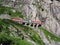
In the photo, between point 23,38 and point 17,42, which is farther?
point 23,38

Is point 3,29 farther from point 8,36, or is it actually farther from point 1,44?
point 1,44

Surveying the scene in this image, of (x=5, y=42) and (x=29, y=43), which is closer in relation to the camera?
(x=5, y=42)

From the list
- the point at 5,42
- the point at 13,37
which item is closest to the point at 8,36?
the point at 13,37

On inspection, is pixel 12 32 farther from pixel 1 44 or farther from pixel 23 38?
pixel 1 44

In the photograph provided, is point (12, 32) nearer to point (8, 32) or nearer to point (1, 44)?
point (8, 32)

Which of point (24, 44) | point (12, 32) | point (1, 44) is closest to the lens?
point (1, 44)

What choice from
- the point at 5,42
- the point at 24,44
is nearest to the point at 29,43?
the point at 24,44

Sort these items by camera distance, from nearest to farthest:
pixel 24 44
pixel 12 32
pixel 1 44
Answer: pixel 1 44 → pixel 24 44 → pixel 12 32
